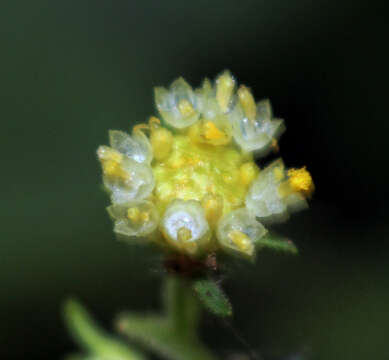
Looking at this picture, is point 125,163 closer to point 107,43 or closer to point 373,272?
point 107,43

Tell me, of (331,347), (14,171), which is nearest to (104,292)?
(14,171)

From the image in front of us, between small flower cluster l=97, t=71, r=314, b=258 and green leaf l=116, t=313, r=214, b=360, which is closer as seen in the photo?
small flower cluster l=97, t=71, r=314, b=258

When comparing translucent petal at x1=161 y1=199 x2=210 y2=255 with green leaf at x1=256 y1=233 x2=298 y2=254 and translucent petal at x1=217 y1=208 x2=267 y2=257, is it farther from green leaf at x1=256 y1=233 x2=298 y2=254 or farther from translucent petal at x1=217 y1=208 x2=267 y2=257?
green leaf at x1=256 y1=233 x2=298 y2=254

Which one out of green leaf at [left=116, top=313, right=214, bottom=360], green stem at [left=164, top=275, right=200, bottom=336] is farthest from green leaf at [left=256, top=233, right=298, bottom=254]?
green leaf at [left=116, top=313, right=214, bottom=360]

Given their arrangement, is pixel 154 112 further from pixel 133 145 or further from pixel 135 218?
pixel 135 218

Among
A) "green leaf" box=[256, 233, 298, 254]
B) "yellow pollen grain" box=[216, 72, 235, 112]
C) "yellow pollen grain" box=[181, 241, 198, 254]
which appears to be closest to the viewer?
"green leaf" box=[256, 233, 298, 254]

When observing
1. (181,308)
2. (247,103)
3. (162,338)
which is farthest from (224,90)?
(162,338)

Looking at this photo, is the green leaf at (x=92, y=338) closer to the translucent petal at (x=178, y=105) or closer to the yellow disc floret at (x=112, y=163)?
the yellow disc floret at (x=112, y=163)
